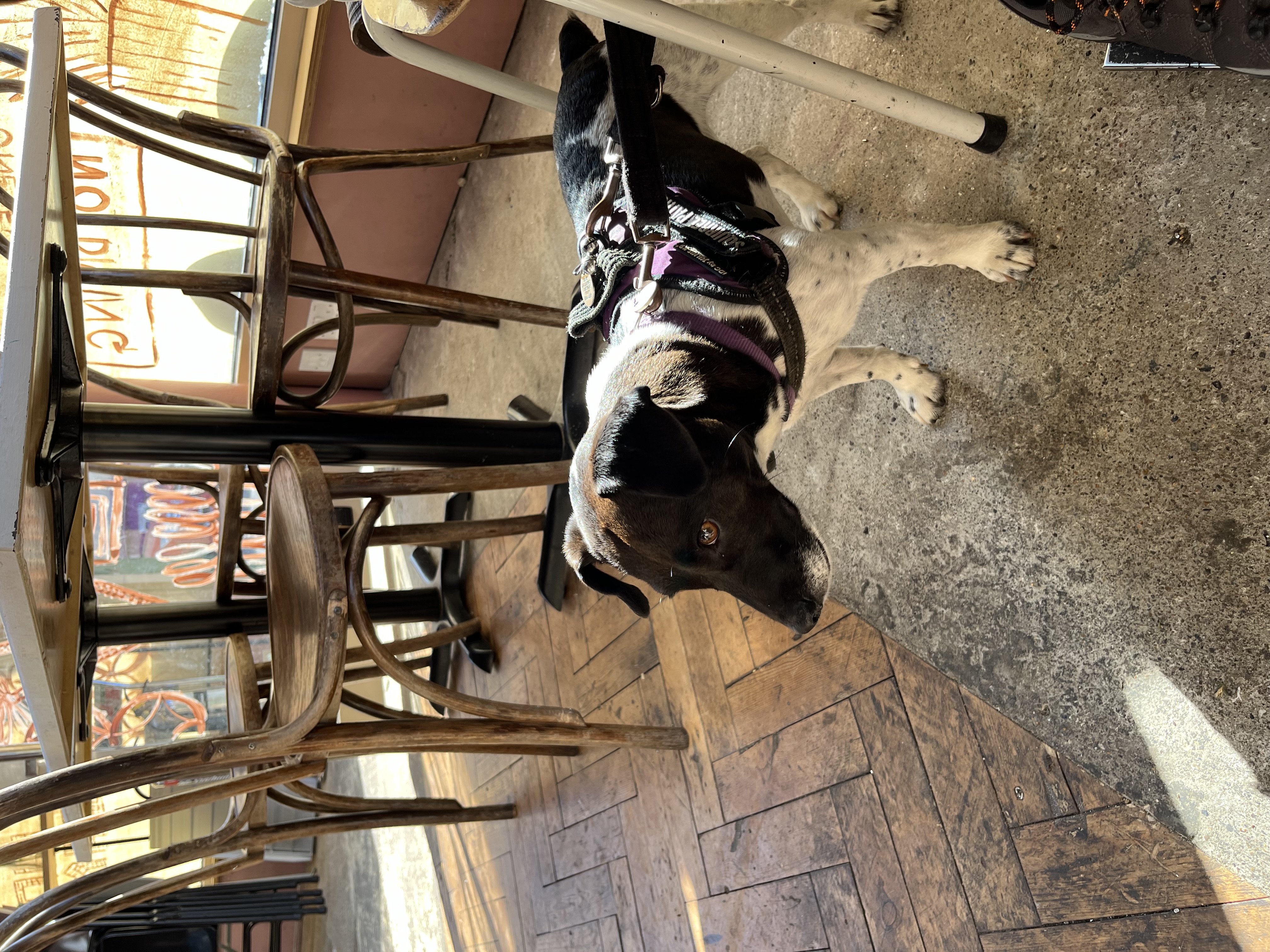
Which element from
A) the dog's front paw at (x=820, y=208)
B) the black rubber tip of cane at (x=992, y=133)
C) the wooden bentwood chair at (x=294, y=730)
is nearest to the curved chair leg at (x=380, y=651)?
the wooden bentwood chair at (x=294, y=730)

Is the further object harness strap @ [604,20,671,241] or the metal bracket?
the metal bracket

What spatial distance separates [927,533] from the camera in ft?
6.27

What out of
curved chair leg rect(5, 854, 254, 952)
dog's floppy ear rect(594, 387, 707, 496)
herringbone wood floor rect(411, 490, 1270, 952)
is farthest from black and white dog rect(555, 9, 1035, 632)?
curved chair leg rect(5, 854, 254, 952)

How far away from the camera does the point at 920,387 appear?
1880 millimetres

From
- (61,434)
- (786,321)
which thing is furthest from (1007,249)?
(61,434)

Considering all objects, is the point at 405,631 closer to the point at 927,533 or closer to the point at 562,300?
the point at 562,300

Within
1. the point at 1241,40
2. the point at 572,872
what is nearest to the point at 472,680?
the point at 572,872

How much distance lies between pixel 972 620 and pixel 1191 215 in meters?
0.84

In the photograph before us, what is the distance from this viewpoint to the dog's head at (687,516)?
1363 mm

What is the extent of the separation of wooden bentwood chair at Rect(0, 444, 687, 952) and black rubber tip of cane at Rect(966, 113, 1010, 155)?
1259mm

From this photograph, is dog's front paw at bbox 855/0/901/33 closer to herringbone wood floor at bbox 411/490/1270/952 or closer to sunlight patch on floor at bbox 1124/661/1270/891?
herringbone wood floor at bbox 411/490/1270/952

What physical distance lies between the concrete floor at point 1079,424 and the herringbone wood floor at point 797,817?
0.10 m

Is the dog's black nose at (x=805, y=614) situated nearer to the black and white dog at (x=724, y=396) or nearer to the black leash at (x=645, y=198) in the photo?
the black and white dog at (x=724, y=396)

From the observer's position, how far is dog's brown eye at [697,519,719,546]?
1500 mm
